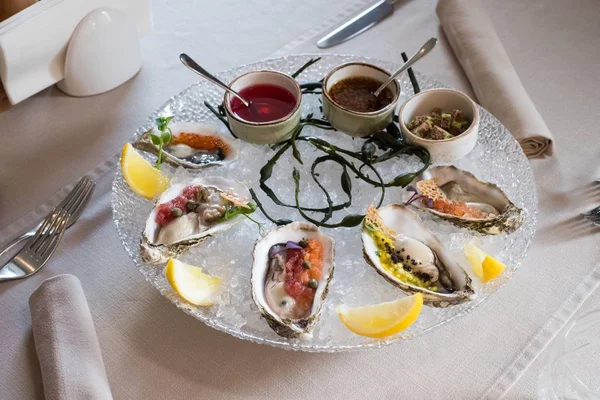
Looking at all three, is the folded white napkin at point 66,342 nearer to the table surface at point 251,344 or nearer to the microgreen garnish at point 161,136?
the table surface at point 251,344

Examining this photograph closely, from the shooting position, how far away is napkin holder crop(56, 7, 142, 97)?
5.65ft

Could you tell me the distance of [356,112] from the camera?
58.1 inches

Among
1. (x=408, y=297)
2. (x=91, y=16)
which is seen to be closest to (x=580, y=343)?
(x=408, y=297)

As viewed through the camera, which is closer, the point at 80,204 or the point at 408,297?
the point at 408,297

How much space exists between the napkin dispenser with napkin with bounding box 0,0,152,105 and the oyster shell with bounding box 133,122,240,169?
0.39 m

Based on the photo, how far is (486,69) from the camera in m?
1.79

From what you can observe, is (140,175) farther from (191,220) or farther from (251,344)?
(251,344)

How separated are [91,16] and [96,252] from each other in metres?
0.63

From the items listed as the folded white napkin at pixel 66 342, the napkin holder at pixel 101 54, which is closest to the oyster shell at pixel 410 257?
the folded white napkin at pixel 66 342

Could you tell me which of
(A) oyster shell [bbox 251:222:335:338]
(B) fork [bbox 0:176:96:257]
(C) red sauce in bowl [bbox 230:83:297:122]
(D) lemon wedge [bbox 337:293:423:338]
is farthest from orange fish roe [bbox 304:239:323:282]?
(B) fork [bbox 0:176:96:257]

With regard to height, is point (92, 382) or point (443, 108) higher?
point (443, 108)

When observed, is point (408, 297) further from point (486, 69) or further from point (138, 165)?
point (486, 69)

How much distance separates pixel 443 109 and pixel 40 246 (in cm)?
98

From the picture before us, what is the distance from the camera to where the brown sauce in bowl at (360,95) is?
1.56m
